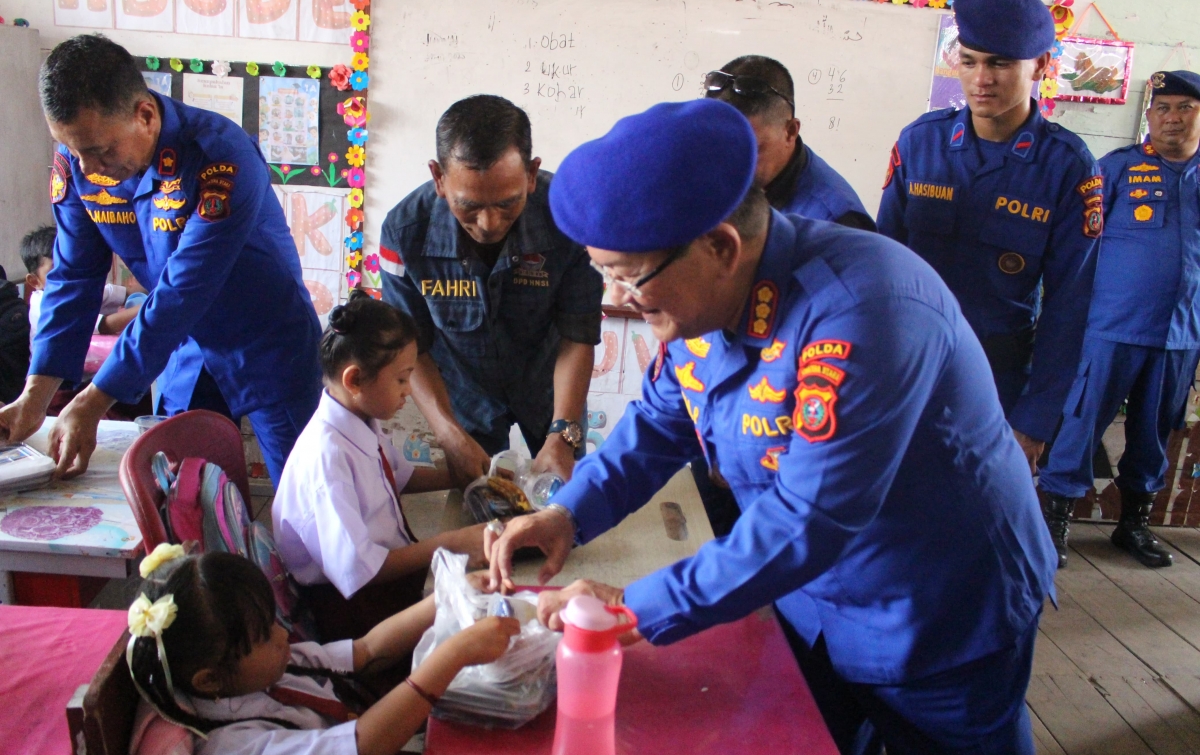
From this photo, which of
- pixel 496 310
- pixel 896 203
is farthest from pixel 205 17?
pixel 896 203

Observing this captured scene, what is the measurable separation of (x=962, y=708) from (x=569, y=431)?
1039 mm

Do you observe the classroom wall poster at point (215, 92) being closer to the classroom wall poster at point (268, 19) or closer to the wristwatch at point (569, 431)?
the classroom wall poster at point (268, 19)

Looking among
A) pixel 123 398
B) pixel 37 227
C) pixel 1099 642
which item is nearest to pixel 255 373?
pixel 123 398

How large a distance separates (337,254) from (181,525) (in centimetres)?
233

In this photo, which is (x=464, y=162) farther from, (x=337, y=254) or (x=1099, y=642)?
(x=1099, y=642)

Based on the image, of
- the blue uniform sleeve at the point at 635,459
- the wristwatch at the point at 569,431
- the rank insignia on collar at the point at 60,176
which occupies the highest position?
the rank insignia on collar at the point at 60,176

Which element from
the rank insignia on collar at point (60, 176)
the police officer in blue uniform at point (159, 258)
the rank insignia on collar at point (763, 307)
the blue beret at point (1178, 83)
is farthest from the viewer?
the blue beret at point (1178, 83)

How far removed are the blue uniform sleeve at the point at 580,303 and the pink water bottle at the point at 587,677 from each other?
1.23 metres

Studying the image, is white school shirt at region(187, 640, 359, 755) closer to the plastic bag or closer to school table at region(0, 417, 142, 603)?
the plastic bag

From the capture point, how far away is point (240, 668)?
1225mm

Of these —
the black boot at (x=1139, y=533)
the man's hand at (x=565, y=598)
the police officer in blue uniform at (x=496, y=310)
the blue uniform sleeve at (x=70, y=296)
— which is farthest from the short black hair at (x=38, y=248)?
the black boot at (x=1139, y=533)

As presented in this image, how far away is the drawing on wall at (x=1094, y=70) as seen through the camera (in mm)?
3549

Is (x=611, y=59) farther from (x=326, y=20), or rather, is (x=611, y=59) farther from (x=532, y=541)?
(x=532, y=541)

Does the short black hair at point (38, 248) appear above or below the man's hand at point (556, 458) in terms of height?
above
